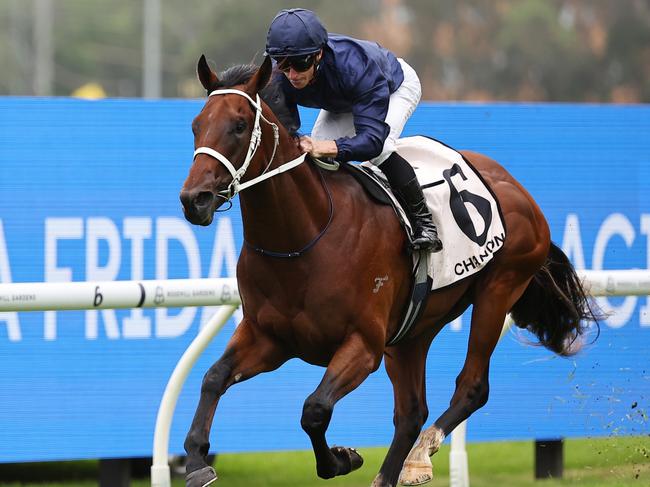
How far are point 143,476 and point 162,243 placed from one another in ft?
4.19

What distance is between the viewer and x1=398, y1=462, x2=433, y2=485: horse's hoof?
4.50m

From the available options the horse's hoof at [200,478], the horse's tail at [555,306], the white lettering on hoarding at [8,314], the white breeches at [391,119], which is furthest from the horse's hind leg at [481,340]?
the white lettering on hoarding at [8,314]

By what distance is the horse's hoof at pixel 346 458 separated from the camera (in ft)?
14.2

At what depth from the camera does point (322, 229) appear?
4188 millimetres

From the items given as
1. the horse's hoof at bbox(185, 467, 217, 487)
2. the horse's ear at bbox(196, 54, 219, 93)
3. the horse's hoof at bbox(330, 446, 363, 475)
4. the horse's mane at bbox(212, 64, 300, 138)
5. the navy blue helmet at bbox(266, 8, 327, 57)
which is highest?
the navy blue helmet at bbox(266, 8, 327, 57)

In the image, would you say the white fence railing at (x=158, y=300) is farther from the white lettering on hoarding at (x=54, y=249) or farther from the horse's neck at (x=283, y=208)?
the horse's neck at (x=283, y=208)

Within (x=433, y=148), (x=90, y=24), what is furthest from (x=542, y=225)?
(x=90, y=24)

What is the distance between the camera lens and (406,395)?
487 cm

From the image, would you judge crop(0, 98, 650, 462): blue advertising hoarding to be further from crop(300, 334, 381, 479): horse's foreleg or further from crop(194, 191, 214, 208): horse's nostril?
crop(194, 191, 214, 208): horse's nostril

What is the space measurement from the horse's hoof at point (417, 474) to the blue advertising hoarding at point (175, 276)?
1210 mm

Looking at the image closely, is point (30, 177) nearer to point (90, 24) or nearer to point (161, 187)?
point (161, 187)

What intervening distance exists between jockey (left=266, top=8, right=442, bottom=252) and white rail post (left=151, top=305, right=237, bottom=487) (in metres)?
0.85

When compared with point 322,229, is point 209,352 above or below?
below

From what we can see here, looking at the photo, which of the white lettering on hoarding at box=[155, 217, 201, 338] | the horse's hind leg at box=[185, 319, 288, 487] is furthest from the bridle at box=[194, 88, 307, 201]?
the white lettering on hoarding at box=[155, 217, 201, 338]
